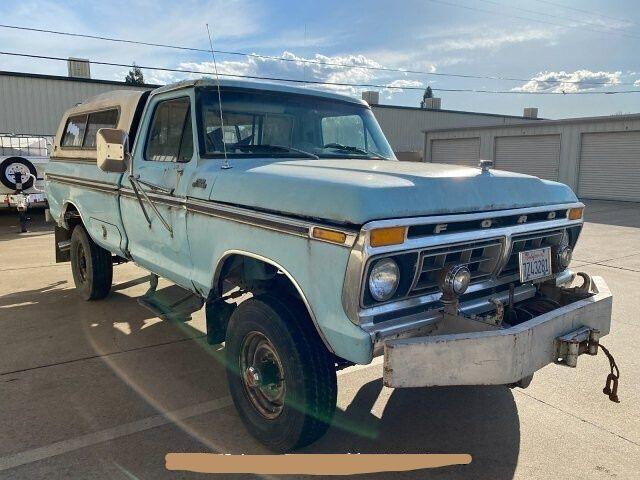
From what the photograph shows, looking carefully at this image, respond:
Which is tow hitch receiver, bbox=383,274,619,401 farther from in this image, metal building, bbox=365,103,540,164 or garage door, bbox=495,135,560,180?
metal building, bbox=365,103,540,164

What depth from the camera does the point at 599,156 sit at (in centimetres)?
2069

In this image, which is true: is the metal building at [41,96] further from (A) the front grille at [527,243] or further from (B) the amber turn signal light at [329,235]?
(B) the amber turn signal light at [329,235]

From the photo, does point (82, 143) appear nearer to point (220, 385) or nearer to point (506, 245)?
point (220, 385)

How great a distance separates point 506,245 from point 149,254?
274 centimetres

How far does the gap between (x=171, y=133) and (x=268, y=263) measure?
5.24ft

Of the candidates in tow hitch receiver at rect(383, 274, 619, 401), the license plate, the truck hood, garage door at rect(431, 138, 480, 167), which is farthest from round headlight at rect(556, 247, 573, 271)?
garage door at rect(431, 138, 480, 167)

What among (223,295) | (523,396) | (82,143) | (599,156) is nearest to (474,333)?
(523,396)

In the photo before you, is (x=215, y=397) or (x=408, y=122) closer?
(x=215, y=397)

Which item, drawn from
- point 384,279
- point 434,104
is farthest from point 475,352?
point 434,104

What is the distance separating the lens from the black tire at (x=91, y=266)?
5586 millimetres

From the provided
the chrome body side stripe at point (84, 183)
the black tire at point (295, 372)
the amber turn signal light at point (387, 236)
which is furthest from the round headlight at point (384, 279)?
the chrome body side stripe at point (84, 183)

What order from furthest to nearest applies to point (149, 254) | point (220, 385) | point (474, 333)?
point (149, 254) → point (220, 385) → point (474, 333)

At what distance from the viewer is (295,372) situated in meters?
2.62

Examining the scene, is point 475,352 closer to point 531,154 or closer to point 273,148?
point 273,148
